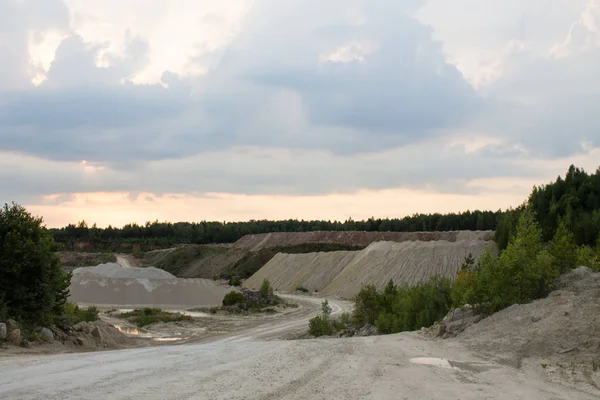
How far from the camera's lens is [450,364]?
12828 mm

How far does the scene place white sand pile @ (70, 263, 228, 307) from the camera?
56.8 m

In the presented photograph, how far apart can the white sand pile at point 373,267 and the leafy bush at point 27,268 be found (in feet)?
122

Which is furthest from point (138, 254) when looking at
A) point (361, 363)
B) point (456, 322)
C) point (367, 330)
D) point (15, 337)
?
point (361, 363)

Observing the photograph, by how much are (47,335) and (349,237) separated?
3334 inches

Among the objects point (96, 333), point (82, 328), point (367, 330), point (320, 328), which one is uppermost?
point (82, 328)

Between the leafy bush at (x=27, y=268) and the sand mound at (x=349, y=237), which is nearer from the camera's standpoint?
the leafy bush at (x=27, y=268)

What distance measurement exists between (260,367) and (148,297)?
4935 centimetres

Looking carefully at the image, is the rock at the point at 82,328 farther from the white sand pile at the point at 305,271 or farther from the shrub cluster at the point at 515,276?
the white sand pile at the point at 305,271

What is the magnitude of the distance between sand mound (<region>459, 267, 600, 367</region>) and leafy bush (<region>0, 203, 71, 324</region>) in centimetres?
1492

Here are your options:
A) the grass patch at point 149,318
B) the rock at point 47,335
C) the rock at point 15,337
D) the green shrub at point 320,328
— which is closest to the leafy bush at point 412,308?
the green shrub at point 320,328

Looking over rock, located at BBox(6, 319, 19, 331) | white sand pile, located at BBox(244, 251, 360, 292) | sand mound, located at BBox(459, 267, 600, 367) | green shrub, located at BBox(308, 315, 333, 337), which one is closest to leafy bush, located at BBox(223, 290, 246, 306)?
green shrub, located at BBox(308, 315, 333, 337)

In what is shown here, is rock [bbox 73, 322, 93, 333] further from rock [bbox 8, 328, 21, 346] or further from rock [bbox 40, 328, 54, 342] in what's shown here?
rock [bbox 8, 328, 21, 346]

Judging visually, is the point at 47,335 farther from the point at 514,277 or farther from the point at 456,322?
the point at 514,277

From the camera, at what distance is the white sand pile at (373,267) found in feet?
198
